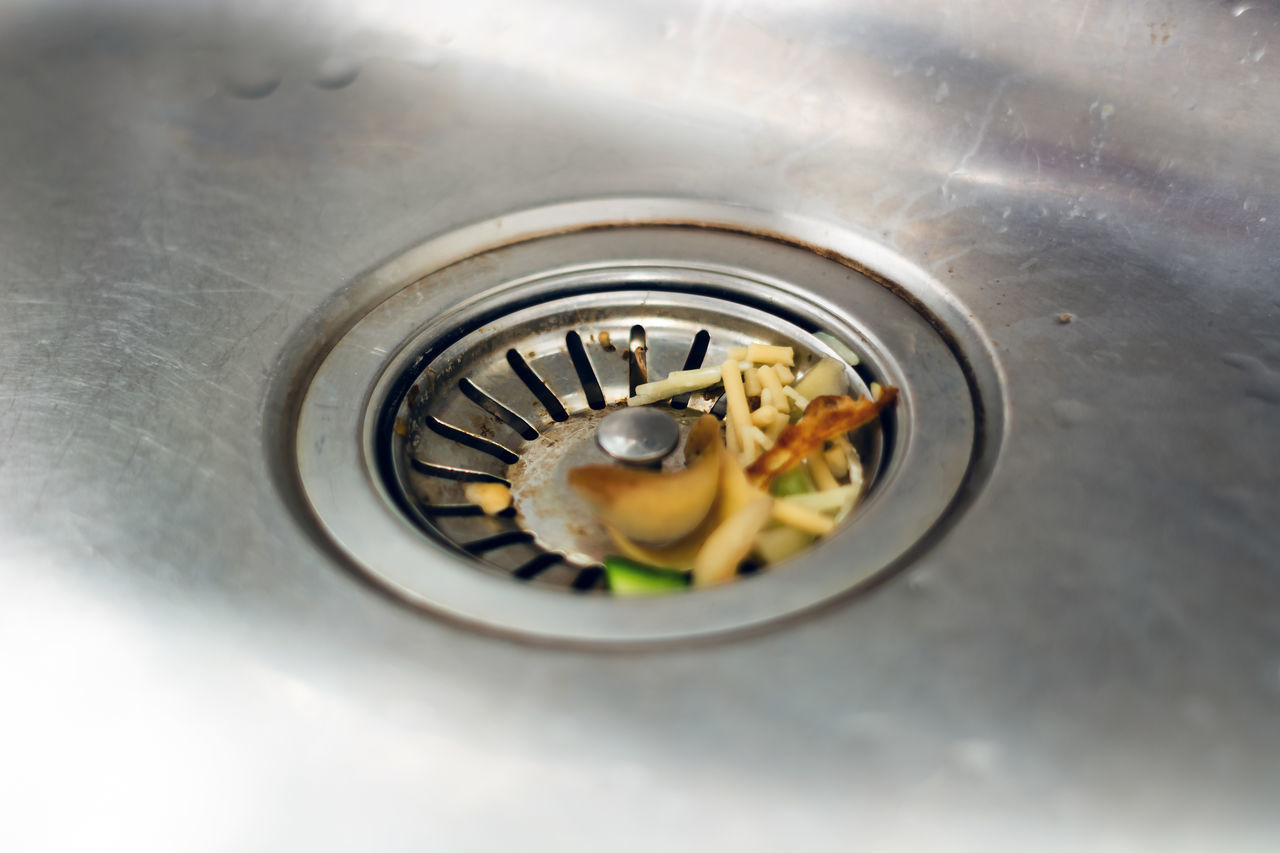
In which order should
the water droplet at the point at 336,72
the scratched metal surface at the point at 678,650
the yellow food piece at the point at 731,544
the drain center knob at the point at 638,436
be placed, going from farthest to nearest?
the water droplet at the point at 336,72
the drain center knob at the point at 638,436
the yellow food piece at the point at 731,544
the scratched metal surface at the point at 678,650

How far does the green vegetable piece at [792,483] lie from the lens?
71 centimetres

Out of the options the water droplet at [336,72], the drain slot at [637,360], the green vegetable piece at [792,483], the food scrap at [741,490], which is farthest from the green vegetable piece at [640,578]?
the water droplet at [336,72]

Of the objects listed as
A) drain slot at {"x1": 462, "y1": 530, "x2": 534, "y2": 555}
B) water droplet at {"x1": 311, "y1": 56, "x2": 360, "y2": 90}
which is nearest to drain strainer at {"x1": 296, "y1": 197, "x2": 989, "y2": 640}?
drain slot at {"x1": 462, "y1": 530, "x2": 534, "y2": 555}

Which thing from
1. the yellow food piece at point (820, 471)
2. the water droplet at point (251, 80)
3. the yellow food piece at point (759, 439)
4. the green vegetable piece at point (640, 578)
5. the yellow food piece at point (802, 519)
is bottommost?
the green vegetable piece at point (640, 578)

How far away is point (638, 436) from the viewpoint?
0.74 metres

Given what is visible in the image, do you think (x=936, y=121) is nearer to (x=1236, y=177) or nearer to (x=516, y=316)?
(x=1236, y=177)

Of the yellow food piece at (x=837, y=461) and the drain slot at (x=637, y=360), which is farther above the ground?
the drain slot at (x=637, y=360)

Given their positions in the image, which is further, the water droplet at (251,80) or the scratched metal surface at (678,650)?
the water droplet at (251,80)

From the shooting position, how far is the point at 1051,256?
2.56 ft

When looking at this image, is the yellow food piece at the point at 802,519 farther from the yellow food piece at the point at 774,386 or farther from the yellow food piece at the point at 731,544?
the yellow food piece at the point at 774,386

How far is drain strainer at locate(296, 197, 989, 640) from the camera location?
579mm

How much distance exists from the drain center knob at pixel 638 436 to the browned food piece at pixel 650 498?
2.4 inches

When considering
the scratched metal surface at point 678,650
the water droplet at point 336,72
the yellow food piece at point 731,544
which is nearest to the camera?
the scratched metal surface at point 678,650

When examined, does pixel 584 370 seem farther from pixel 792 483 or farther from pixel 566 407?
pixel 792 483
